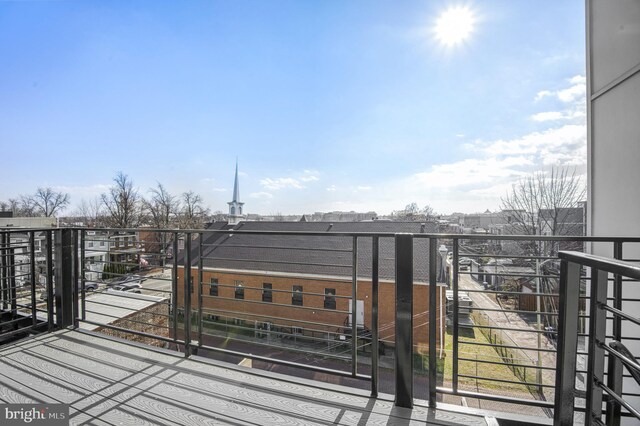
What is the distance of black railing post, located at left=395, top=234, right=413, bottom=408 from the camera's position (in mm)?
1499

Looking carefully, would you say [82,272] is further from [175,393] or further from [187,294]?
[175,393]

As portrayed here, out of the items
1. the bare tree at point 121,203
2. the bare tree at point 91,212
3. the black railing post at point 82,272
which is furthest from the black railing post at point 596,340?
the bare tree at point 91,212

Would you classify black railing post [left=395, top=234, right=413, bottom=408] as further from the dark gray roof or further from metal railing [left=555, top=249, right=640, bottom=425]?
the dark gray roof

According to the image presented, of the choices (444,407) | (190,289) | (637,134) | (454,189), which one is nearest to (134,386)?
(190,289)

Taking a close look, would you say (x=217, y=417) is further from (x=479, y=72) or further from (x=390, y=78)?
(x=479, y=72)

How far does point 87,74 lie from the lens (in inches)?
240

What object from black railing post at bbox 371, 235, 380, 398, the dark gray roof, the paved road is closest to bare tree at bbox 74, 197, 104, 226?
the dark gray roof

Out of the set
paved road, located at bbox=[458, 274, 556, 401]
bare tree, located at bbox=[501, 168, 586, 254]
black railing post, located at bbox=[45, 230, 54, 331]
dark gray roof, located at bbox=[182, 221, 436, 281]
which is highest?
bare tree, located at bbox=[501, 168, 586, 254]

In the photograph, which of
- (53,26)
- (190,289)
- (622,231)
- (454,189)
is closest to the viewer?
(190,289)

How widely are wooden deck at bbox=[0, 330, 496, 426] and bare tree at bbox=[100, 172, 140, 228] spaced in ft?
68.9

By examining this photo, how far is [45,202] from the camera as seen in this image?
2194 centimetres

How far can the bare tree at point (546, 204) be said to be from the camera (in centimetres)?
766

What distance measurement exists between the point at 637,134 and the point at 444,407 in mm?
2439

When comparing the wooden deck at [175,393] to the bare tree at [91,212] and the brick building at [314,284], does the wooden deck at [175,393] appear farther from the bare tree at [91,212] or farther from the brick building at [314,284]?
the bare tree at [91,212]
